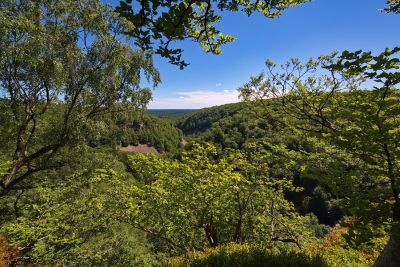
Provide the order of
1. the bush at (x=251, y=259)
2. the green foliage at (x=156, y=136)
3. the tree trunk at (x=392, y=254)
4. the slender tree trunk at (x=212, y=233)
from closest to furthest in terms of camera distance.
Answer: the tree trunk at (x=392, y=254) → the bush at (x=251, y=259) → the slender tree trunk at (x=212, y=233) → the green foliage at (x=156, y=136)

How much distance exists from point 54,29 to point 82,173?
22.7 feet

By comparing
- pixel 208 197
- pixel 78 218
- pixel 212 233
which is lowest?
pixel 212 233

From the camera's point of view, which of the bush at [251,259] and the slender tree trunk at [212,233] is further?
the slender tree trunk at [212,233]

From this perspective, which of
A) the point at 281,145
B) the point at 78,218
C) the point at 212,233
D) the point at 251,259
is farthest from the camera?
the point at 78,218

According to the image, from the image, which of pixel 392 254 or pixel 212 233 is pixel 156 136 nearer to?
pixel 212 233

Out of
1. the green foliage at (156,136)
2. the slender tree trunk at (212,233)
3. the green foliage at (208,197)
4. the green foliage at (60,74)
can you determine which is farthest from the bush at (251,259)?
the green foliage at (156,136)

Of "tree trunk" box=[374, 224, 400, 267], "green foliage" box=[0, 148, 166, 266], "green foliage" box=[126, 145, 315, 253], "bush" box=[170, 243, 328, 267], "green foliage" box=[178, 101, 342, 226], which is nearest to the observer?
"tree trunk" box=[374, 224, 400, 267]

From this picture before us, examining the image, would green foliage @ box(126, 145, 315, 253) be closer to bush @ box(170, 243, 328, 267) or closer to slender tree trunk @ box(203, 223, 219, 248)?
slender tree trunk @ box(203, 223, 219, 248)

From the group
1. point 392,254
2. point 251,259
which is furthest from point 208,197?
point 392,254

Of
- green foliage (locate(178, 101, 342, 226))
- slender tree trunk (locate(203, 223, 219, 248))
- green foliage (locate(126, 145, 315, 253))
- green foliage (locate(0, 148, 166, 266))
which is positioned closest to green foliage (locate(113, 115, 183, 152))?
green foliage (locate(178, 101, 342, 226))

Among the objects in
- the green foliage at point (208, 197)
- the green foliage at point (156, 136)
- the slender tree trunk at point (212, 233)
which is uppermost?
the green foliage at point (208, 197)

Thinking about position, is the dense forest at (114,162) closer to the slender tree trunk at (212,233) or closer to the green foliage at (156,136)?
the slender tree trunk at (212,233)

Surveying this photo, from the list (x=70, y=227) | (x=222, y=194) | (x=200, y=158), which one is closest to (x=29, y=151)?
(x=70, y=227)

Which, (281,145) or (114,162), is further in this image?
(114,162)
